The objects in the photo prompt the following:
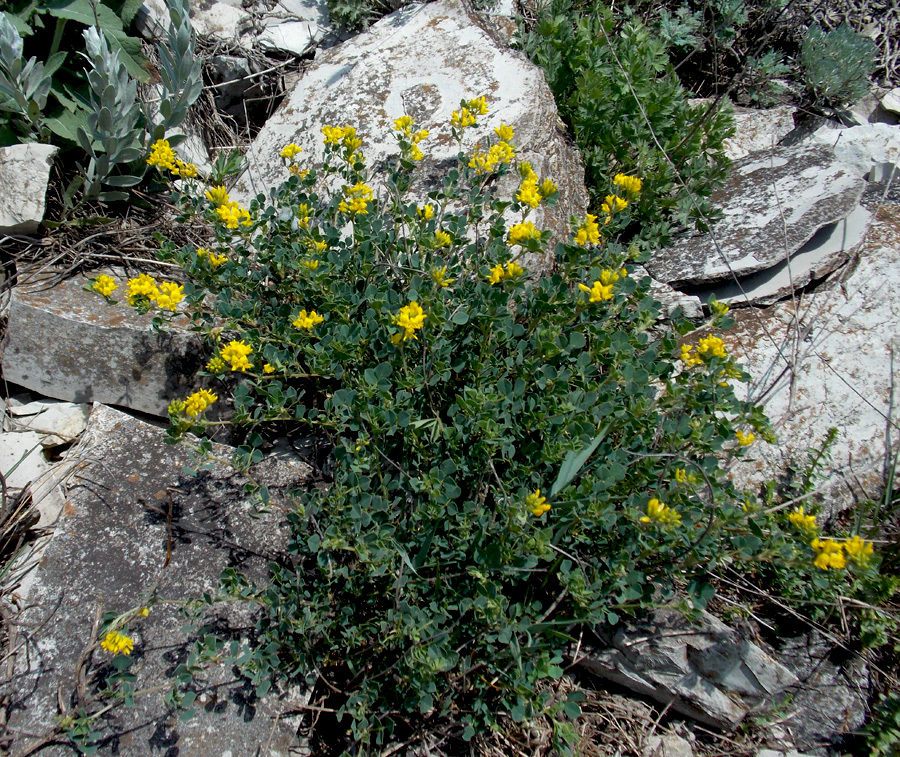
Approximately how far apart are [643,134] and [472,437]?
7.27 ft

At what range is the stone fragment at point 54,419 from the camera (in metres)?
3.19

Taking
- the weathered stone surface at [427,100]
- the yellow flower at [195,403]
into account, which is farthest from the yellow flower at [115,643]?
the weathered stone surface at [427,100]

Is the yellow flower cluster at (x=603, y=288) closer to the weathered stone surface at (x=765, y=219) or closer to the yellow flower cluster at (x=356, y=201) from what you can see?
the yellow flower cluster at (x=356, y=201)

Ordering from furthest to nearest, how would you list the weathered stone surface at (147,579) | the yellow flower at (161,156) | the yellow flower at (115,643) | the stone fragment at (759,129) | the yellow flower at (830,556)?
the stone fragment at (759,129)
the yellow flower at (161,156)
the weathered stone surface at (147,579)
the yellow flower at (115,643)
the yellow flower at (830,556)

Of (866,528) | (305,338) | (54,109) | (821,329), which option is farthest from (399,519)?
(54,109)

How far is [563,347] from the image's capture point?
2.62 metres

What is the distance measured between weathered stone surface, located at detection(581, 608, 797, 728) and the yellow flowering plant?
191 mm

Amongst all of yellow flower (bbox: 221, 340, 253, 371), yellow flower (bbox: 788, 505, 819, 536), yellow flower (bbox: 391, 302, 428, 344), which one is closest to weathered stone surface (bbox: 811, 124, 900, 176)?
yellow flower (bbox: 788, 505, 819, 536)

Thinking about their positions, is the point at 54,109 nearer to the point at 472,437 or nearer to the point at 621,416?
the point at 472,437

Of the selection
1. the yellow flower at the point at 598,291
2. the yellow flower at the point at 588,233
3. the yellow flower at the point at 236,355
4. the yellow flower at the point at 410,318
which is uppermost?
the yellow flower at the point at 588,233

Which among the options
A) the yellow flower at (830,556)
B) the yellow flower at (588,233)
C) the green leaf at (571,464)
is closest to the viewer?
the yellow flower at (830,556)

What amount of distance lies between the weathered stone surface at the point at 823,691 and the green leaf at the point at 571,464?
1.32 meters

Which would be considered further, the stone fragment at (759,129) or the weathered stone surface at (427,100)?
the stone fragment at (759,129)

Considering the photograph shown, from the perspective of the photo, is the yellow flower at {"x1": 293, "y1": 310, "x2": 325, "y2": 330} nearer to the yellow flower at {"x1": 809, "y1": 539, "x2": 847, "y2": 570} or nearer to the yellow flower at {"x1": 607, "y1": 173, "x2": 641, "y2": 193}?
the yellow flower at {"x1": 607, "y1": 173, "x2": 641, "y2": 193}
